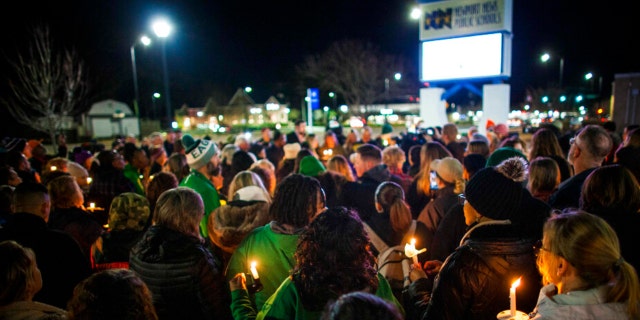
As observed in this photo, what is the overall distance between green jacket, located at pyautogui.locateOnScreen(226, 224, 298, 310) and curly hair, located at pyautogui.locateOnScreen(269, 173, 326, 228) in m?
0.13

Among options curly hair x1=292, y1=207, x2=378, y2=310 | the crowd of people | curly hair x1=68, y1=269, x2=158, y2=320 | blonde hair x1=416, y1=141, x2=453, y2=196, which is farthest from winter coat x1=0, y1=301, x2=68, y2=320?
blonde hair x1=416, y1=141, x2=453, y2=196

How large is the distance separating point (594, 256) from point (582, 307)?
0.24 m

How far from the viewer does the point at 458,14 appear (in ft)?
68.2

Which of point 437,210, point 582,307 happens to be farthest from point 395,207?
point 582,307

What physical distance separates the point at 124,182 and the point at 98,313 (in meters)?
4.69

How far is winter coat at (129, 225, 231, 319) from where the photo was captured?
2797 millimetres

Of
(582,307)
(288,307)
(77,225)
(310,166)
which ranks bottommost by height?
(77,225)

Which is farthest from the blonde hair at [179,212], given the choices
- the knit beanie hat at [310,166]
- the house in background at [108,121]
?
the house in background at [108,121]

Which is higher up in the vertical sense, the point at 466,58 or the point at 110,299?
the point at 466,58

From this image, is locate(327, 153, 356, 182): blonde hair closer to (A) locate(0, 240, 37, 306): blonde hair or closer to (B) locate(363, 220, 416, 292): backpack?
(B) locate(363, 220, 416, 292): backpack

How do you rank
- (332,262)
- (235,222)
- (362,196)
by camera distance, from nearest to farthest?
(332,262) < (235,222) < (362,196)

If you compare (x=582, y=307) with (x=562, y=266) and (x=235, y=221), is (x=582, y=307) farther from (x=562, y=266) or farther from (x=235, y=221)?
(x=235, y=221)

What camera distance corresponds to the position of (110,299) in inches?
73.6

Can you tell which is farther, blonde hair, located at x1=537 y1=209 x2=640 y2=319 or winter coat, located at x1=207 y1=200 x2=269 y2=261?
winter coat, located at x1=207 y1=200 x2=269 y2=261
